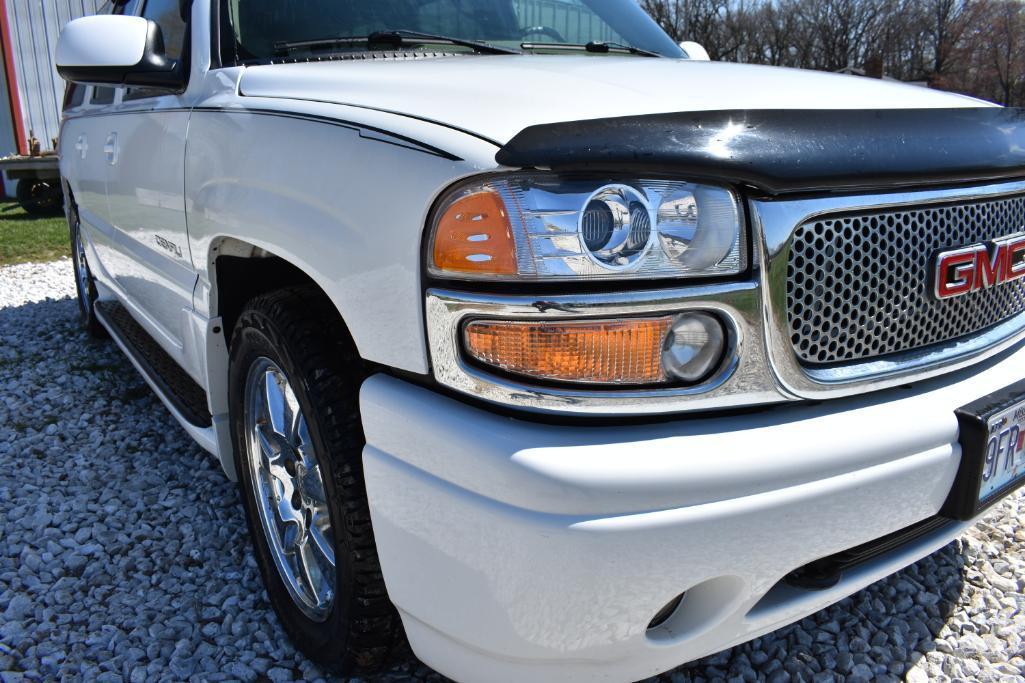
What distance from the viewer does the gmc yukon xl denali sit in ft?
4.24

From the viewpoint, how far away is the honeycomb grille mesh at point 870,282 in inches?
55.9

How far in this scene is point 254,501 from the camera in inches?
88.4

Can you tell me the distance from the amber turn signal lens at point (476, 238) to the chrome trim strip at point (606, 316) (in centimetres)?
5

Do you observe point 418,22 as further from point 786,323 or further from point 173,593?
point 173,593

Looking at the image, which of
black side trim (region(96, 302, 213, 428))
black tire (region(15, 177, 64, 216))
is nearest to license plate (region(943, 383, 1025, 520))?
black side trim (region(96, 302, 213, 428))

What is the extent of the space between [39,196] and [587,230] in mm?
13634

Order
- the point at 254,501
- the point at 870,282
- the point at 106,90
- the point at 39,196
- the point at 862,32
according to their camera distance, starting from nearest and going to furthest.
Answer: the point at 870,282
the point at 254,501
the point at 106,90
the point at 39,196
the point at 862,32

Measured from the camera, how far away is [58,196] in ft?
41.8

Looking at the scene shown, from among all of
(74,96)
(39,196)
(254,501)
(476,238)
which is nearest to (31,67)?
(39,196)

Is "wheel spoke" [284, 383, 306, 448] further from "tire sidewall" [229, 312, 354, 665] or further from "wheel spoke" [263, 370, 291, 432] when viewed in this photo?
"tire sidewall" [229, 312, 354, 665]

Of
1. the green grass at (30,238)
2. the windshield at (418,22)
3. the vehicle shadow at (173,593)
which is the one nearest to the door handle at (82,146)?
the vehicle shadow at (173,593)

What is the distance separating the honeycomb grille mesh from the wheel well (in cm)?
131

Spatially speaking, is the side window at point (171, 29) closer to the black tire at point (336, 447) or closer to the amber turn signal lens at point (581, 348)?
the black tire at point (336, 447)

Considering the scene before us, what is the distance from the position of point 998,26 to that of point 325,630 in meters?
43.9
